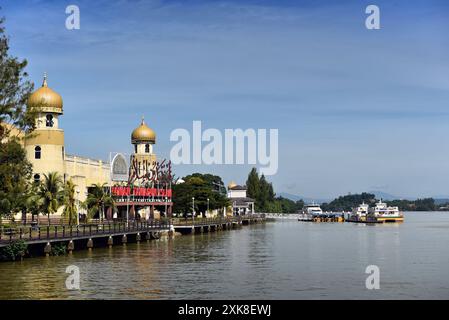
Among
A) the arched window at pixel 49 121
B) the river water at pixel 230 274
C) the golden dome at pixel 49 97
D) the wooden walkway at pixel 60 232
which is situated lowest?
the river water at pixel 230 274

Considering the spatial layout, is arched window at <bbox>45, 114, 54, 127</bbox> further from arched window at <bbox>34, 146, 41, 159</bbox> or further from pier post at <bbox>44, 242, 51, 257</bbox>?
pier post at <bbox>44, 242, 51, 257</bbox>

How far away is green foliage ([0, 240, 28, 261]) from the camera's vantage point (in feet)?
188

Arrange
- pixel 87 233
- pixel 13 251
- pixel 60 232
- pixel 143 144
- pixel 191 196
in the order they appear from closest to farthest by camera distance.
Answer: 1. pixel 13 251
2. pixel 60 232
3. pixel 87 233
4. pixel 191 196
5. pixel 143 144

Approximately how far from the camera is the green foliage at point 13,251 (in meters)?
57.3

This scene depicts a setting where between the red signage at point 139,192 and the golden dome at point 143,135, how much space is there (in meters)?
17.2

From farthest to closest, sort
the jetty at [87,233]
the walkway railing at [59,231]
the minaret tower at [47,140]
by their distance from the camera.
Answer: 1. the minaret tower at [47,140]
2. the jetty at [87,233]
3. the walkway railing at [59,231]

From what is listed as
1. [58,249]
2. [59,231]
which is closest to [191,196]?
[59,231]

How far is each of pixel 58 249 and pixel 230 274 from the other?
20922 millimetres

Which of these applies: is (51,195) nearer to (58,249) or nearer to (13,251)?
(58,249)

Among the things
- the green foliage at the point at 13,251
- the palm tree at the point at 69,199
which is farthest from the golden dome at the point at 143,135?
the green foliage at the point at 13,251

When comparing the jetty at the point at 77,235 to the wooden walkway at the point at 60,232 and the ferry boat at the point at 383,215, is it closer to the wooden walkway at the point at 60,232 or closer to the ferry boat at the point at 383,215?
→ the wooden walkway at the point at 60,232

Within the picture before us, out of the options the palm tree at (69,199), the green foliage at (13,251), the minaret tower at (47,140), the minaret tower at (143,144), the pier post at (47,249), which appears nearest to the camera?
the green foliage at (13,251)

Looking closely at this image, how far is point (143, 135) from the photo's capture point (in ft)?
481
